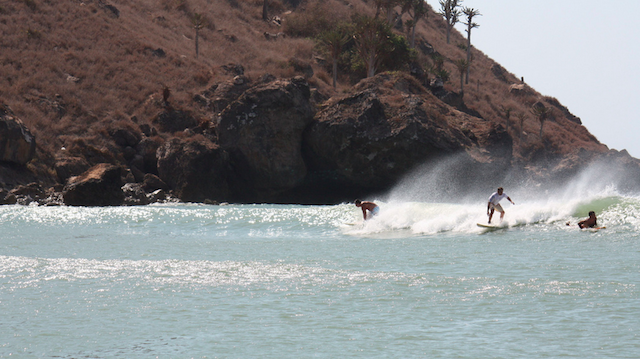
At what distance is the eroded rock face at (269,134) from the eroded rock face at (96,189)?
8.84 metres

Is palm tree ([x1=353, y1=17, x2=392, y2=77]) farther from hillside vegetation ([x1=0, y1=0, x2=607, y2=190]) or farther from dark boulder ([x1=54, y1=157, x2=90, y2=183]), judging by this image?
dark boulder ([x1=54, y1=157, x2=90, y2=183])

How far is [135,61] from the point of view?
5478 centimetres

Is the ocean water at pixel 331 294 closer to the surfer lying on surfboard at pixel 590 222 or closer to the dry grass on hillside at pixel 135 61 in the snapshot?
the surfer lying on surfboard at pixel 590 222

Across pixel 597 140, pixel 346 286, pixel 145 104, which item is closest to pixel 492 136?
pixel 145 104

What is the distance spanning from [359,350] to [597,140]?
8802 cm

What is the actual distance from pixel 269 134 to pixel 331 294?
28607 mm

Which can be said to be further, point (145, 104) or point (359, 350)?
point (145, 104)

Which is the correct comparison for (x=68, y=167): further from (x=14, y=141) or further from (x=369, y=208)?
(x=369, y=208)

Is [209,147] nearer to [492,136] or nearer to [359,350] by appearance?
[492,136]

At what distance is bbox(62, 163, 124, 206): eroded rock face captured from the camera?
101 ft

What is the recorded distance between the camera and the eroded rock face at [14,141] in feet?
111

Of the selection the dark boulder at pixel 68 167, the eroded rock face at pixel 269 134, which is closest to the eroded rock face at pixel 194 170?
the eroded rock face at pixel 269 134

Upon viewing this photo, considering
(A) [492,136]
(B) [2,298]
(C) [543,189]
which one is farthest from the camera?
(C) [543,189]

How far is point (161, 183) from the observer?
A: 36.6m
